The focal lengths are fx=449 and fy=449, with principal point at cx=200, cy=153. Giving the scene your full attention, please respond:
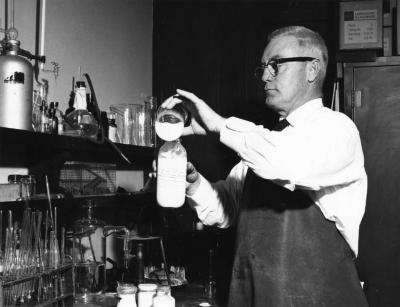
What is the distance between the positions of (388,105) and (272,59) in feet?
3.76

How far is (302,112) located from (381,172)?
105cm

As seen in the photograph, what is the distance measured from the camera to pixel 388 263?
258 centimetres

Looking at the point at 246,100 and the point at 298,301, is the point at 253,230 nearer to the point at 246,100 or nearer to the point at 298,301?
the point at 298,301

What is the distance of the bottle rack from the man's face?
114 centimetres

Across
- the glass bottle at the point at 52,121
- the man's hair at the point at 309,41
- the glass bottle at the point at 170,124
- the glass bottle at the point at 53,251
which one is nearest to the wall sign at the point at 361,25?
the man's hair at the point at 309,41

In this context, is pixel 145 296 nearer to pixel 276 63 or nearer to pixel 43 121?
pixel 43 121

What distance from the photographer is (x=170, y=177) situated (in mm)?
1599

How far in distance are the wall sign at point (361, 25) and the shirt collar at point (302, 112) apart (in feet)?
3.81

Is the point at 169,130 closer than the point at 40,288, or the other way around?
the point at 169,130

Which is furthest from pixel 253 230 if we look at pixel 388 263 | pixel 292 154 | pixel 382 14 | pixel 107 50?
pixel 382 14

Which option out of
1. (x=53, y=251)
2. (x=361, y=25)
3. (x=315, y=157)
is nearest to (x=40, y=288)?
(x=53, y=251)

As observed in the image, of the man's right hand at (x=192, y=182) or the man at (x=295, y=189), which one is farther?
the man's right hand at (x=192, y=182)

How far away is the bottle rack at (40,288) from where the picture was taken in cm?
163

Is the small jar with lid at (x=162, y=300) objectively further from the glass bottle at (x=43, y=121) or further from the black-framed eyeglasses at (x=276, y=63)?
the black-framed eyeglasses at (x=276, y=63)
